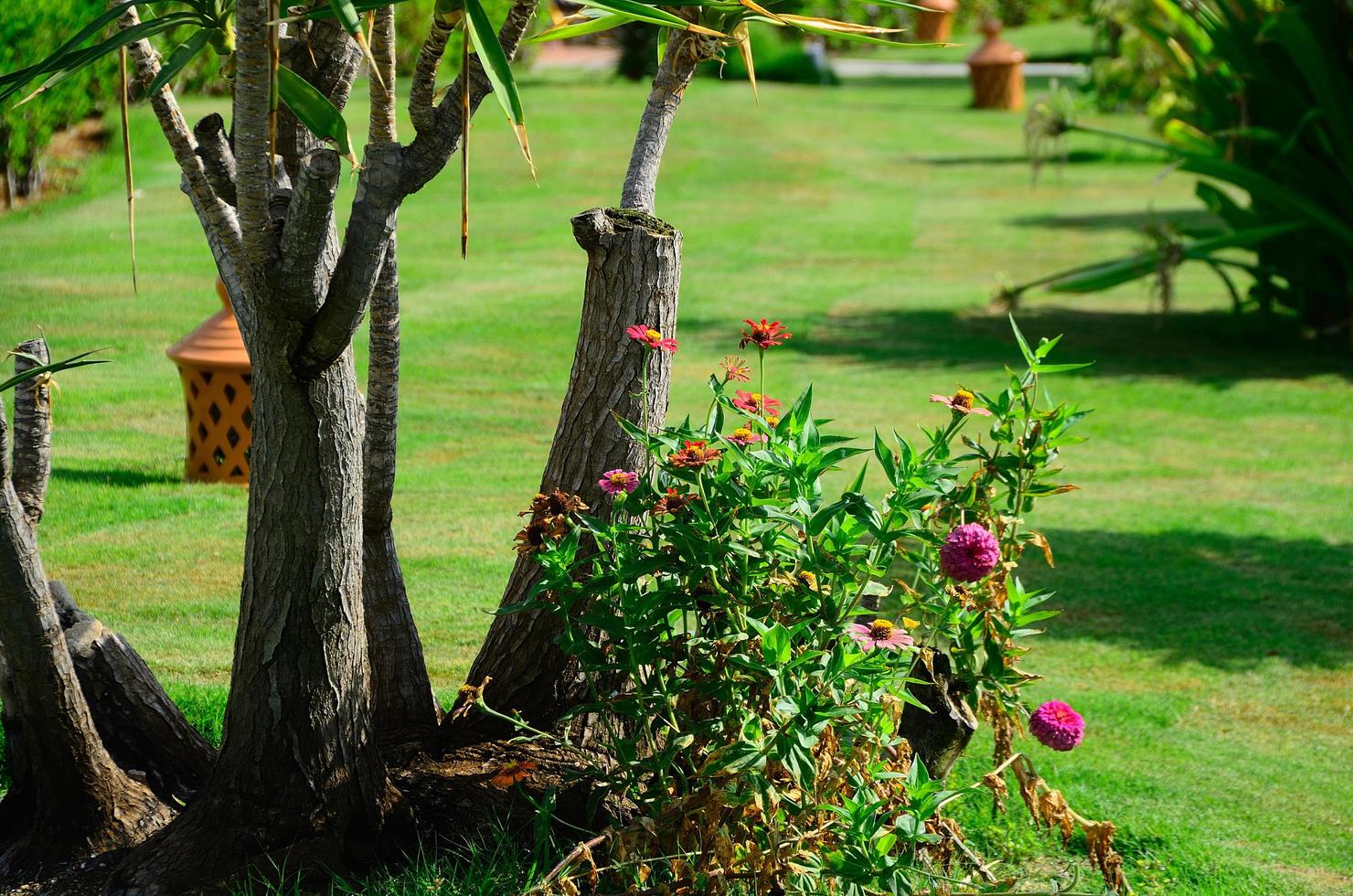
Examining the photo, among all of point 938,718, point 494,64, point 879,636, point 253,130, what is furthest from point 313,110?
point 938,718

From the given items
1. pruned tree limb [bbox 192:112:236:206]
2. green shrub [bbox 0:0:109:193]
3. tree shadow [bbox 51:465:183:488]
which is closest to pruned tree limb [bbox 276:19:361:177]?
pruned tree limb [bbox 192:112:236:206]

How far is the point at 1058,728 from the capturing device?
270cm

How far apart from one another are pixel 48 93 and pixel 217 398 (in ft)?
14.2

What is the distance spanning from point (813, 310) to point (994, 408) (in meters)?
8.17

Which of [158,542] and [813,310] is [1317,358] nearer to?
[813,310]

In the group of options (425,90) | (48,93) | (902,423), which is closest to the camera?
(425,90)

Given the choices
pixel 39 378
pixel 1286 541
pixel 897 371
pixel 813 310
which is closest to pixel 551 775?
pixel 39 378

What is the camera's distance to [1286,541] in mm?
6512

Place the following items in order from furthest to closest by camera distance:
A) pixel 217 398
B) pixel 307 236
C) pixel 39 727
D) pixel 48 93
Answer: pixel 48 93 < pixel 217 398 < pixel 39 727 < pixel 307 236

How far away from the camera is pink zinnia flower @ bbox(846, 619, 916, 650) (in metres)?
2.62

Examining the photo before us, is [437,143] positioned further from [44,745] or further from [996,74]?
[996,74]

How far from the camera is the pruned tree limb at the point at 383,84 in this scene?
8.73 ft

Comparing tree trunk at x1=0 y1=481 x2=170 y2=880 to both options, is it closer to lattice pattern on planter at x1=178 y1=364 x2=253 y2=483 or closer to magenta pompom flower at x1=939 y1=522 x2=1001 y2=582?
magenta pompom flower at x1=939 y1=522 x2=1001 y2=582

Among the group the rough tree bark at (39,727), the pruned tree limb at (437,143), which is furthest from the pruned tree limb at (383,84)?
the rough tree bark at (39,727)
